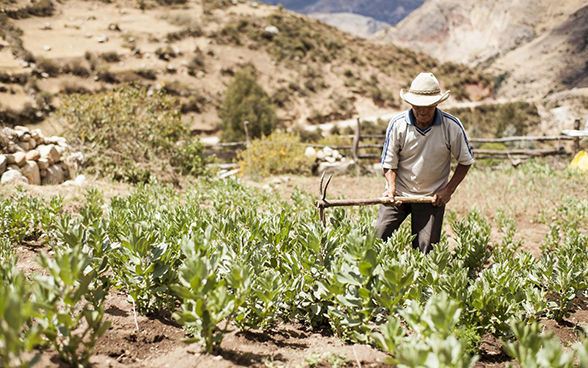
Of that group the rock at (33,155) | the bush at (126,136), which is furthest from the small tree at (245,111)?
the rock at (33,155)

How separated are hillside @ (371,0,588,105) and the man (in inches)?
1713

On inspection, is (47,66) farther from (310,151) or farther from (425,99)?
(425,99)

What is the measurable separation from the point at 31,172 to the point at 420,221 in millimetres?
6000

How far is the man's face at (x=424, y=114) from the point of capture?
292 centimetres

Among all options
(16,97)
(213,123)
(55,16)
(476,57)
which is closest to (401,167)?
(213,123)

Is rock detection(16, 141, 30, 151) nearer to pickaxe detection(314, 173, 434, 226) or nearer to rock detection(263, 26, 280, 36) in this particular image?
pickaxe detection(314, 173, 434, 226)

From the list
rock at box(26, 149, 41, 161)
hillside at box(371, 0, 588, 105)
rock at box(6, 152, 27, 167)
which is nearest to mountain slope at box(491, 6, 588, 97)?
hillside at box(371, 0, 588, 105)

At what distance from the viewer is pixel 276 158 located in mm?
9961

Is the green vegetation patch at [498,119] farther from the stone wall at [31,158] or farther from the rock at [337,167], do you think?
the stone wall at [31,158]

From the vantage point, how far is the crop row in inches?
57.9

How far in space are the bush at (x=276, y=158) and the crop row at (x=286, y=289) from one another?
660 centimetres

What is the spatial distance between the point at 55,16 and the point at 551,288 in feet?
112

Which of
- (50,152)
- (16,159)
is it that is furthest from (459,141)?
(50,152)

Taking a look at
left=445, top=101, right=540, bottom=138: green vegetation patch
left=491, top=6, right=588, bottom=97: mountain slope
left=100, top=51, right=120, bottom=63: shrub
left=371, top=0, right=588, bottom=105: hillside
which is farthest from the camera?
left=371, top=0, right=588, bottom=105: hillside
